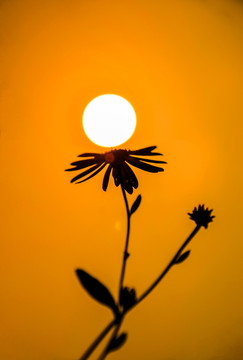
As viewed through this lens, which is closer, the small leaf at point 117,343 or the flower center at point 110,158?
the small leaf at point 117,343

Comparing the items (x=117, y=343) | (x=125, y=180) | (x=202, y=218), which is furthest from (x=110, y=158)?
(x=117, y=343)

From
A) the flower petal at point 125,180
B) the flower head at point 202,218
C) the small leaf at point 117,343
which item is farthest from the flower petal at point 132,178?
the small leaf at point 117,343

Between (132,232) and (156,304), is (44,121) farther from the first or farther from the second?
(156,304)

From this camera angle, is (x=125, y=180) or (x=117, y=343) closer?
(x=117, y=343)

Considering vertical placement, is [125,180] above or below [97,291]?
above

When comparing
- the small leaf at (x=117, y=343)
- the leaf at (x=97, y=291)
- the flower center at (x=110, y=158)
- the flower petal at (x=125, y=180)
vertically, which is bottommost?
the small leaf at (x=117, y=343)

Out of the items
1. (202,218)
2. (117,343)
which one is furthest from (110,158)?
(117,343)

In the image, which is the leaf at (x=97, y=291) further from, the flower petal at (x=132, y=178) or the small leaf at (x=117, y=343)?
the flower petal at (x=132, y=178)

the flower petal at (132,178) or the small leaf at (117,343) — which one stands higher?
the flower petal at (132,178)

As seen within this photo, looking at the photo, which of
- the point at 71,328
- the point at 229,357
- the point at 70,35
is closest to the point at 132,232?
the point at 71,328

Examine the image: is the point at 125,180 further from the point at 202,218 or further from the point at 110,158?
the point at 202,218

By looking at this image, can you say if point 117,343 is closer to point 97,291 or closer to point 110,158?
point 97,291
